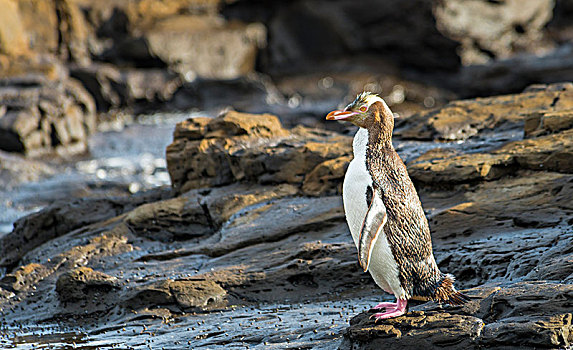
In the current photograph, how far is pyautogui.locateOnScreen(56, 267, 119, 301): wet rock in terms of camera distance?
8250 millimetres

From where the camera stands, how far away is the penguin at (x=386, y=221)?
18.6ft

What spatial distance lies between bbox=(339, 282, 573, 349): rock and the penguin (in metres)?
0.14

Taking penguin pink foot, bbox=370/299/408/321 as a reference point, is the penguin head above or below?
above

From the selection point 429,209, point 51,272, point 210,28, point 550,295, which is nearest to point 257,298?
point 429,209

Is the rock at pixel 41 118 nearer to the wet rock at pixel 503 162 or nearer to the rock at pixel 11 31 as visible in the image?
the rock at pixel 11 31

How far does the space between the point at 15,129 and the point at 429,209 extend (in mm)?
13669

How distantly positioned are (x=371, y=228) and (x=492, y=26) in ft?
91.2

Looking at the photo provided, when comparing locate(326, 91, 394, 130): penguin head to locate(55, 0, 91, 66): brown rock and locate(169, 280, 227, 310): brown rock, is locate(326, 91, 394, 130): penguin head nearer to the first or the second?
locate(169, 280, 227, 310): brown rock

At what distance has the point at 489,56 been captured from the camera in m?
31.3

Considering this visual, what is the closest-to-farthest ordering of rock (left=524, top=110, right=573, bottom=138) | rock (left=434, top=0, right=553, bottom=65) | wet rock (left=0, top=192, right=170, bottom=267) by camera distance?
rock (left=524, top=110, right=573, bottom=138)
wet rock (left=0, top=192, right=170, bottom=267)
rock (left=434, top=0, right=553, bottom=65)

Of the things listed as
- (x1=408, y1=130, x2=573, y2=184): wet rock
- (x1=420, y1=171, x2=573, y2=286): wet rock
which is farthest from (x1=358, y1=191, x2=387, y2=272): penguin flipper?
(x1=408, y1=130, x2=573, y2=184): wet rock

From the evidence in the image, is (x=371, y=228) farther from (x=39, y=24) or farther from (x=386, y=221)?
(x=39, y=24)

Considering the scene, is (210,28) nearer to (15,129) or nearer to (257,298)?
(15,129)

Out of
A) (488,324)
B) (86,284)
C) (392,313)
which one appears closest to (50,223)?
(86,284)
